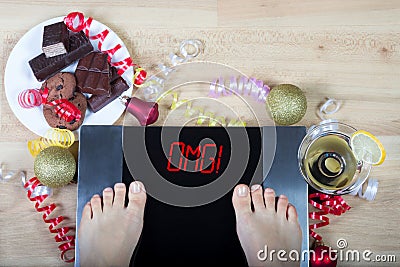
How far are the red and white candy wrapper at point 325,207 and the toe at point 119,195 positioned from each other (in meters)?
0.40

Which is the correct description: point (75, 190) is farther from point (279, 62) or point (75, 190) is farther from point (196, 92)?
point (279, 62)

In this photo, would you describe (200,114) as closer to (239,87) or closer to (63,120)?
(239,87)

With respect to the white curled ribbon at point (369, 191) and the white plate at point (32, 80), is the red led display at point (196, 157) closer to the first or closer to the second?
the white plate at point (32, 80)

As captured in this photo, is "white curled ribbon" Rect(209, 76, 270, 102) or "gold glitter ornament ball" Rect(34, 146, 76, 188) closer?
"gold glitter ornament ball" Rect(34, 146, 76, 188)

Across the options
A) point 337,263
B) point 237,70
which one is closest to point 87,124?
point 237,70

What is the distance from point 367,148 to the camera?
3.63 ft

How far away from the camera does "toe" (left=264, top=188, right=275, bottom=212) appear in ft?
3.86

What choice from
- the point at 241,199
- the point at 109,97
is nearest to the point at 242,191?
the point at 241,199

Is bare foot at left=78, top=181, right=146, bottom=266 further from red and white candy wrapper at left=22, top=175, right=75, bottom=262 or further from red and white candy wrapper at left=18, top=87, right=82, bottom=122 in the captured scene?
red and white candy wrapper at left=18, top=87, right=82, bottom=122

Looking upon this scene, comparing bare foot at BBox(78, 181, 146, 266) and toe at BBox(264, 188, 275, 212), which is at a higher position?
toe at BBox(264, 188, 275, 212)

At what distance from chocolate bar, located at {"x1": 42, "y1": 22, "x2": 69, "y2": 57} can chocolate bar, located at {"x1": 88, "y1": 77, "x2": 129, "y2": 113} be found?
0.12 metres

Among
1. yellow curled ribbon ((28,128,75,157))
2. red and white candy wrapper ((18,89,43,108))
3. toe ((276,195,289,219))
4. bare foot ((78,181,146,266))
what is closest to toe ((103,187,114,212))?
bare foot ((78,181,146,266))

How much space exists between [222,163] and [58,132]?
343 mm

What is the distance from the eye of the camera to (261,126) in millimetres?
1193
